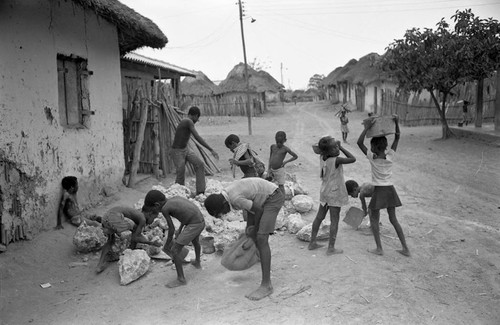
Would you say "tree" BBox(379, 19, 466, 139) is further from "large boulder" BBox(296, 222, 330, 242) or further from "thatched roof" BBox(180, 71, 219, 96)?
"thatched roof" BBox(180, 71, 219, 96)

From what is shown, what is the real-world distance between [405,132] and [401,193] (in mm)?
9715

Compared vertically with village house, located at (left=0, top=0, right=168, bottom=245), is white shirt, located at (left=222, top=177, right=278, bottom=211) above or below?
below

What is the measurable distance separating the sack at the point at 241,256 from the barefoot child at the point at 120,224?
1.05 metres

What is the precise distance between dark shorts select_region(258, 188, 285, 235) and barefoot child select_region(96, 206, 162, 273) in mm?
1372

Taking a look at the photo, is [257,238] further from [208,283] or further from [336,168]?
[336,168]

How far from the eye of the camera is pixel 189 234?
431 cm

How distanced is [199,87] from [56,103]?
2890 cm

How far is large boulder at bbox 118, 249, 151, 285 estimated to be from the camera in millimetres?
4504

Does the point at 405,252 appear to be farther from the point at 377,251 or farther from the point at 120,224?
the point at 120,224

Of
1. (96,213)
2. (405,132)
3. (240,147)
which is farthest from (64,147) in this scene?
(405,132)

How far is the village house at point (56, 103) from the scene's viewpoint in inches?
194

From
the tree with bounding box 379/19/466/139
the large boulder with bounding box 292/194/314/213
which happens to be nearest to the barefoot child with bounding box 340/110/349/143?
the tree with bounding box 379/19/466/139

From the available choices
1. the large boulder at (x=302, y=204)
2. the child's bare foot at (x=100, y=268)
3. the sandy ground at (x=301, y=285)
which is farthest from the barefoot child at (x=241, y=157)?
the child's bare foot at (x=100, y=268)

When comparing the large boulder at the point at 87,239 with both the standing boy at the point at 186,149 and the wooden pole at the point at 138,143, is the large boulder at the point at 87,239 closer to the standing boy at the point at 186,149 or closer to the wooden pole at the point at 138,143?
the standing boy at the point at 186,149
